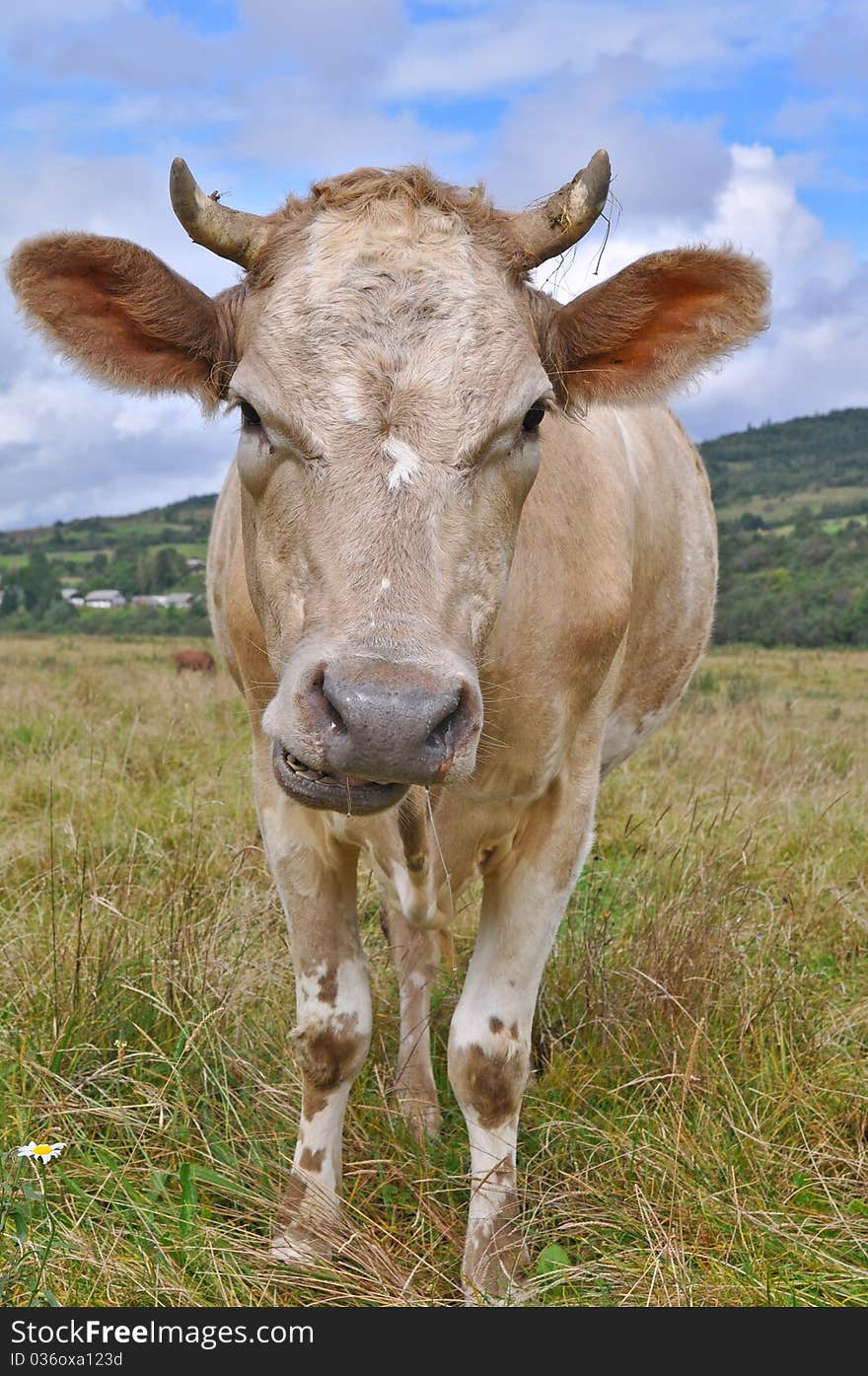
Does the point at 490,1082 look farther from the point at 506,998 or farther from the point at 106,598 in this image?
the point at 106,598

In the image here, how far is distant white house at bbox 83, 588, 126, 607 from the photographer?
7144 centimetres

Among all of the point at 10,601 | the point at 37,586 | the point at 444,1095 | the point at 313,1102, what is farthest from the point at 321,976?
the point at 37,586

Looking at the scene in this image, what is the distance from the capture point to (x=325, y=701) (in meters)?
2.38

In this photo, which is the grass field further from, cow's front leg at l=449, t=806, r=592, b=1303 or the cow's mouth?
the cow's mouth

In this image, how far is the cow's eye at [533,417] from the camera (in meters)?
2.89

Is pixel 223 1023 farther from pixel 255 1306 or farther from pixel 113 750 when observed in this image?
pixel 113 750

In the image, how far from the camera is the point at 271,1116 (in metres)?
3.91

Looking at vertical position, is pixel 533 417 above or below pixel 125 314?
below

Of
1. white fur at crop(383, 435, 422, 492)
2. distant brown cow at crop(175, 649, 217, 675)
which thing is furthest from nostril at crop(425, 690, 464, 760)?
distant brown cow at crop(175, 649, 217, 675)

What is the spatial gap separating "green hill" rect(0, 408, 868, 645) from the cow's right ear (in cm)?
3166

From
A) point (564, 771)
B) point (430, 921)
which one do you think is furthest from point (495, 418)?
point (430, 921)

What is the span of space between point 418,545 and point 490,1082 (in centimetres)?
175

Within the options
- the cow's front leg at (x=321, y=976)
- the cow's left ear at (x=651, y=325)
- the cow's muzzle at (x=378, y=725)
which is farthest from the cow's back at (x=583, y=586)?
the cow's muzzle at (x=378, y=725)

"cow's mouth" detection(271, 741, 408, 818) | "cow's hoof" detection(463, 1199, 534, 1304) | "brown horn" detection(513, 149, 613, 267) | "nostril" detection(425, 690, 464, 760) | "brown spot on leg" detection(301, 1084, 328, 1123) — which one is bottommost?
"cow's hoof" detection(463, 1199, 534, 1304)
